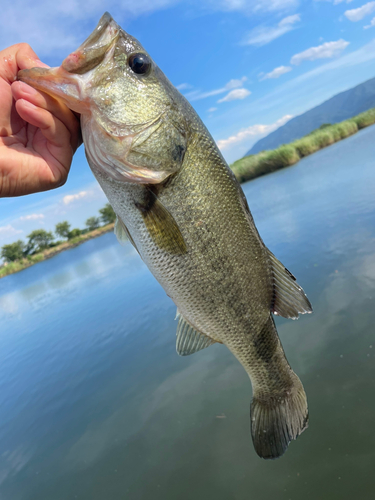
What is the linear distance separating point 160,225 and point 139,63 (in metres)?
0.89

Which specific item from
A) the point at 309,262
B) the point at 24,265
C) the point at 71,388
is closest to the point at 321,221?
the point at 309,262

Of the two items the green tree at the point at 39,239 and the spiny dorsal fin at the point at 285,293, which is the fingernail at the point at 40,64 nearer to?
the spiny dorsal fin at the point at 285,293

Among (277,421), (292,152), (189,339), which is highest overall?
(292,152)

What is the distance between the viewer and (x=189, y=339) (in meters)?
1.98

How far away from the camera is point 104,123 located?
1.59 m

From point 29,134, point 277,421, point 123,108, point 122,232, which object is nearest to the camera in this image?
point 123,108

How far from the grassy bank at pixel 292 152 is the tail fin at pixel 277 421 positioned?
2725cm

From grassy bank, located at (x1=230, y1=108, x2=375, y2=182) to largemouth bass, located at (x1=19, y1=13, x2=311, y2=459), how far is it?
27.2 meters

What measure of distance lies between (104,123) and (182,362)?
5.19 metres

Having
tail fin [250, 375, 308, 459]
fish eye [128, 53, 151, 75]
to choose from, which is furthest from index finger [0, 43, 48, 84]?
tail fin [250, 375, 308, 459]

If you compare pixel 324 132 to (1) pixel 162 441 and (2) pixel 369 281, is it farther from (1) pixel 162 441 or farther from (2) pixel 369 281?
(1) pixel 162 441

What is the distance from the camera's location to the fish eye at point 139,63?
1653mm

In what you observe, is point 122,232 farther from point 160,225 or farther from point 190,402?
point 190,402

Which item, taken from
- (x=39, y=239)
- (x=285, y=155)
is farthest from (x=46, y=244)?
(x=285, y=155)
